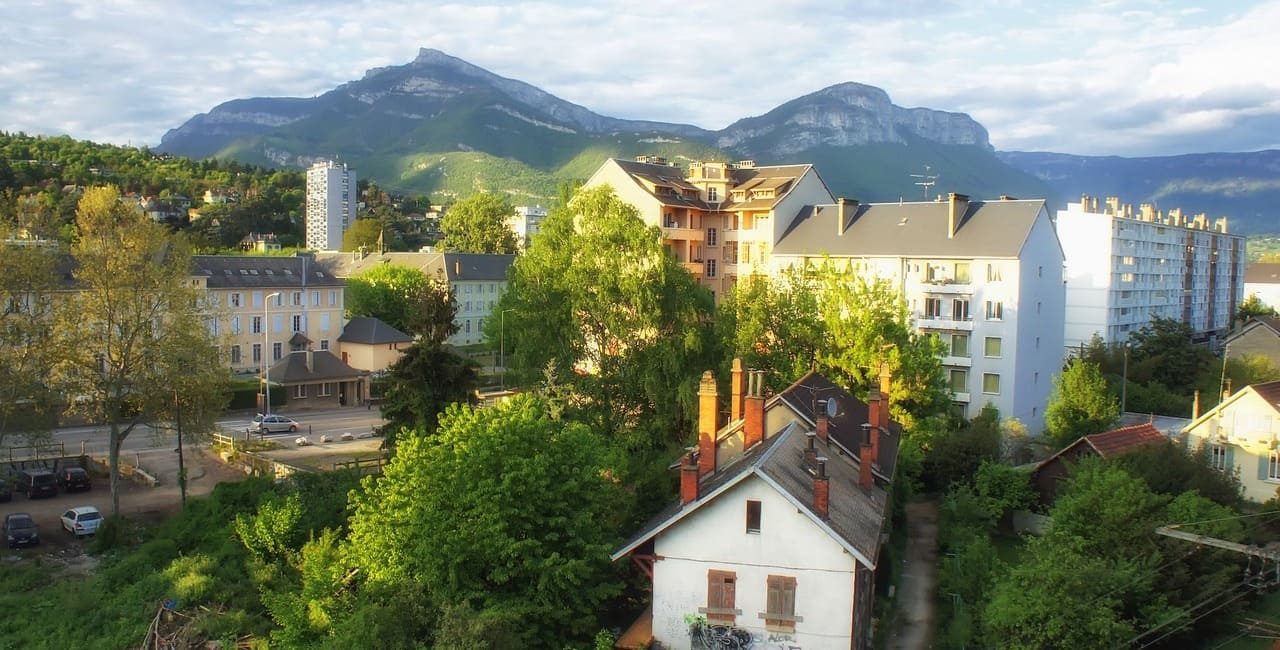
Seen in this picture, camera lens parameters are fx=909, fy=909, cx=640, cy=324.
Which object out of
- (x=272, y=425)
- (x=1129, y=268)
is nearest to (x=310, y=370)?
(x=272, y=425)

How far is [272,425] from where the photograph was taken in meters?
49.6

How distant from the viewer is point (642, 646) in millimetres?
21391

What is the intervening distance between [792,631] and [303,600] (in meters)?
12.4

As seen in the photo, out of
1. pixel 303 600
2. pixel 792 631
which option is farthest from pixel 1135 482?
pixel 303 600

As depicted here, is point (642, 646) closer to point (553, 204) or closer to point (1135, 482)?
point (1135, 482)

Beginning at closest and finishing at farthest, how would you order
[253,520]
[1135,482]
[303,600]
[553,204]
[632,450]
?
[303,600] → [1135,482] → [253,520] → [632,450] → [553,204]

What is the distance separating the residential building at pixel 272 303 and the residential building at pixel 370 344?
54.5 inches

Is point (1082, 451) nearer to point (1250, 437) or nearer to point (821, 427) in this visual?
point (1250, 437)

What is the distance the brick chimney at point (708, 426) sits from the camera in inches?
969

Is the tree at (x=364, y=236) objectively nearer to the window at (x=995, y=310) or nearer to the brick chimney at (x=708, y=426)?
the window at (x=995, y=310)

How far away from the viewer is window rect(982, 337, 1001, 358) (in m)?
50.6

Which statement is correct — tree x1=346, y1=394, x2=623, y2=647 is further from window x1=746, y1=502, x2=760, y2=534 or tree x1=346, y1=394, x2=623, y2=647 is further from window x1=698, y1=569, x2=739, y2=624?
window x1=746, y1=502, x2=760, y2=534

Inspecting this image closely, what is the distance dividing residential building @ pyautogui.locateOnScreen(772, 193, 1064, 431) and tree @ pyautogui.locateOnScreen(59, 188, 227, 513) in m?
29.3

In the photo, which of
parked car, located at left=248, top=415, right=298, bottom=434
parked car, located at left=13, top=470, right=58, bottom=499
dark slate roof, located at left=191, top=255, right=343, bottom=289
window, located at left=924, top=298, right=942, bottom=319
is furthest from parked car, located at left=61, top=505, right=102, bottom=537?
window, located at left=924, top=298, right=942, bottom=319
